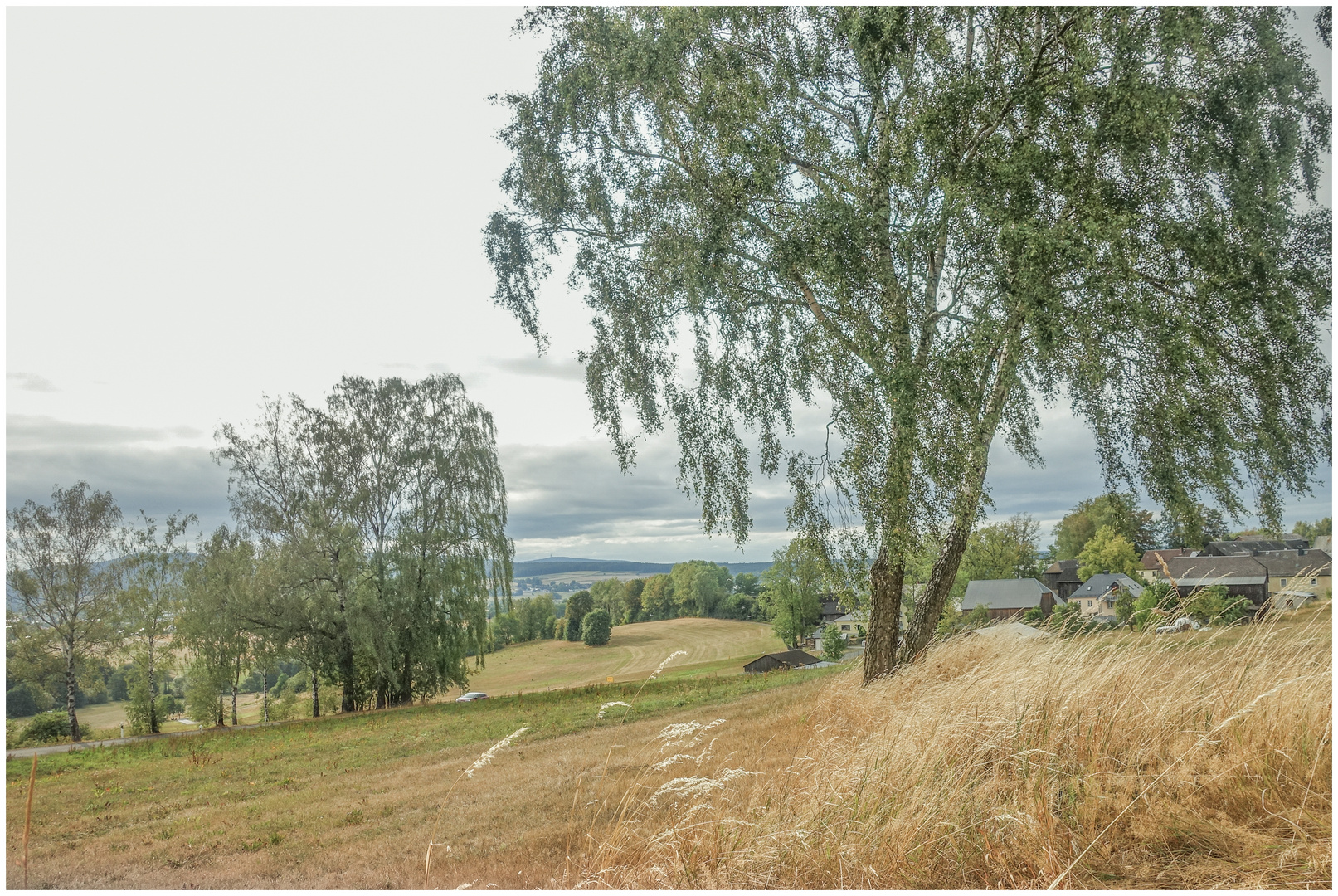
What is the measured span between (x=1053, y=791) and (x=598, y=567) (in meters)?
4.04

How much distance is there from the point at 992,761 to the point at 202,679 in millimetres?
6379

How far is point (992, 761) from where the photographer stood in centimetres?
278

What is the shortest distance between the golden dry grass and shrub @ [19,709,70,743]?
3.74m

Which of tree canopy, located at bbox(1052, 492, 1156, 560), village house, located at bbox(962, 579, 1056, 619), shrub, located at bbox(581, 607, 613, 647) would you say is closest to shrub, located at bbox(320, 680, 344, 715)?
Answer: shrub, located at bbox(581, 607, 613, 647)

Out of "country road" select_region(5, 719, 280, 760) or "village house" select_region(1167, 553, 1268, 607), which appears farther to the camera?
"country road" select_region(5, 719, 280, 760)

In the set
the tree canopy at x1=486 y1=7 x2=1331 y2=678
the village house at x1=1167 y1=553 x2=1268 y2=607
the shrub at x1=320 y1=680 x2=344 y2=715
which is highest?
the tree canopy at x1=486 y1=7 x2=1331 y2=678

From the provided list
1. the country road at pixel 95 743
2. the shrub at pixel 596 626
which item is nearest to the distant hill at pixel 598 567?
the shrub at pixel 596 626

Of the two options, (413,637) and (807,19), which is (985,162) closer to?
(807,19)

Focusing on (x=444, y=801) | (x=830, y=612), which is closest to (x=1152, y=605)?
(x=830, y=612)

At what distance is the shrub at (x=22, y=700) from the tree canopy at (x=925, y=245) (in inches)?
164

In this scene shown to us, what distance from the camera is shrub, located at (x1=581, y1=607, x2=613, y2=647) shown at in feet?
19.2

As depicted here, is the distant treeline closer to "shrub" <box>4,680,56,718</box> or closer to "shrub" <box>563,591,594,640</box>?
"shrub" <box>563,591,594,640</box>

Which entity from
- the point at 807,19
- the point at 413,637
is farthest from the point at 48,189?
the point at 807,19

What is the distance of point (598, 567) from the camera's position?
591cm
